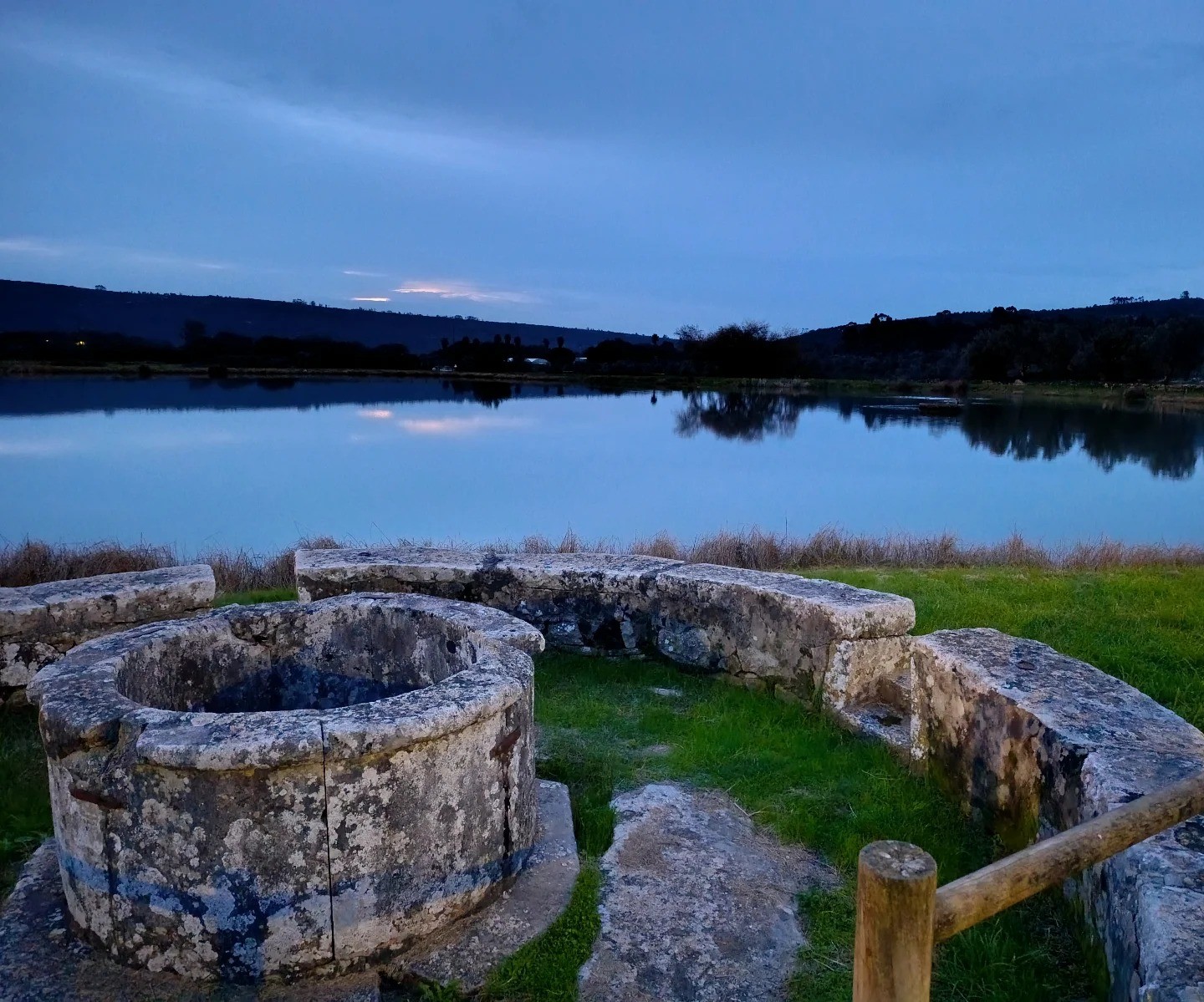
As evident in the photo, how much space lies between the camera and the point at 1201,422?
34062 mm

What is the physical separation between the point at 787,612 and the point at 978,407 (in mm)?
45650

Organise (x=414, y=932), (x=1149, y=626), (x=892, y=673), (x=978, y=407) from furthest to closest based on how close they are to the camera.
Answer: (x=978, y=407)
(x=1149, y=626)
(x=892, y=673)
(x=414, y=932)

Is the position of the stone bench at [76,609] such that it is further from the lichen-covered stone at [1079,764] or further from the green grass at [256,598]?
the lichen-covered stone at [1079,764]

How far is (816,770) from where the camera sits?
4.09 m

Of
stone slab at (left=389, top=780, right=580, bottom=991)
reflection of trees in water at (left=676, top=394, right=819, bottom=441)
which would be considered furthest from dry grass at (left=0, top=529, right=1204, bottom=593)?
reflection of trees in water at (left=676, top=394, right=819, bottom=441)

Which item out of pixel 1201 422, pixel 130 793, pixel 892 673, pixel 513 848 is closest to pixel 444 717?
pixel 513 848

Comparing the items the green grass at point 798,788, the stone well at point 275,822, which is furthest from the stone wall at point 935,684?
the stone well at point 275,822

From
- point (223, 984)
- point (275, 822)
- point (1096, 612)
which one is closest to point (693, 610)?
point (1096, 612)

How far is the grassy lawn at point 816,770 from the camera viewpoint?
2701mm

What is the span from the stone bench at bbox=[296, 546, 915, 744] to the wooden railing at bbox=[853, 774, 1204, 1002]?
2.69 m

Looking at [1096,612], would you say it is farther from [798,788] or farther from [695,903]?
[695,903]

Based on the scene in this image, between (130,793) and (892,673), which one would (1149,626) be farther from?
(130,793)

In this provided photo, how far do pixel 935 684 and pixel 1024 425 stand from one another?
37147 mm

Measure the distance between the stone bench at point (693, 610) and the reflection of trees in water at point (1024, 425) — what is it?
24.8 metres
